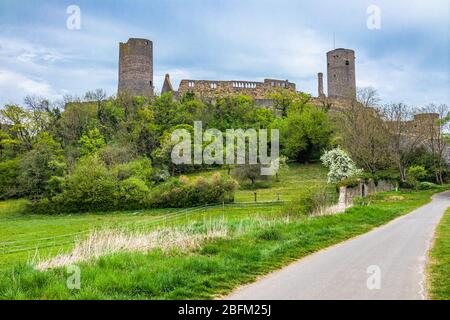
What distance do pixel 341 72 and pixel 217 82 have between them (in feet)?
66.4

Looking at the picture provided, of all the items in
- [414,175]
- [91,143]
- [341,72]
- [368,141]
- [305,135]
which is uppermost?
[341,72]

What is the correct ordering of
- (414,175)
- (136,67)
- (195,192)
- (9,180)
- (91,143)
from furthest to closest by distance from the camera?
(136,67)
(91,143)
(9,180)
(414,175)
(195,192)

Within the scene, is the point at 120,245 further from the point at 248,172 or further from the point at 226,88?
the point at 226,88

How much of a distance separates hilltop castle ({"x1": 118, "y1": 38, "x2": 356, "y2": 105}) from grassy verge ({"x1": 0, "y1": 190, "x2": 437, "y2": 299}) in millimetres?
57203

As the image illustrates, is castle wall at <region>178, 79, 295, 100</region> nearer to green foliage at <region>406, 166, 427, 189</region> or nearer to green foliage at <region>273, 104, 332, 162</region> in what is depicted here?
green foliage at <region>273, 104, 332, 162</region>

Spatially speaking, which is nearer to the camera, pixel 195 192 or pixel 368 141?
pixel 195 192

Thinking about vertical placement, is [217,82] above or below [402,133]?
above

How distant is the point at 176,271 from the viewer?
8961 millimetres

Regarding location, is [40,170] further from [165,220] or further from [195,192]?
[165,220]

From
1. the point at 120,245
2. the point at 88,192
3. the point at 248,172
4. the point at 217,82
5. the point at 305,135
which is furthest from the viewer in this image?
the point at 217,82

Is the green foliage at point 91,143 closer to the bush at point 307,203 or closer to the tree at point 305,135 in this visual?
the tree at point 305,135

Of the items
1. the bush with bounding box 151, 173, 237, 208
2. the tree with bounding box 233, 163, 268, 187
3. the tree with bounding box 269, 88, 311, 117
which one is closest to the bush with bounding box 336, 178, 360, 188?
the bush with bounding box 151, 173, 237, 208

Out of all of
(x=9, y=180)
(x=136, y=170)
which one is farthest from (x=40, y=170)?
(x=136, y=170)
